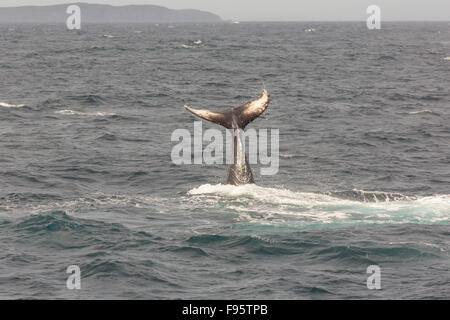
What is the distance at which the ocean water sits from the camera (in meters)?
17.8

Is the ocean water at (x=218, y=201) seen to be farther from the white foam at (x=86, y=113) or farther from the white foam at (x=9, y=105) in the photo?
the white foam at (x=9, y=105)

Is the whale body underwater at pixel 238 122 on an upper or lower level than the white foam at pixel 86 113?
upper

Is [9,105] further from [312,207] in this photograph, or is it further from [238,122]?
[312,207]

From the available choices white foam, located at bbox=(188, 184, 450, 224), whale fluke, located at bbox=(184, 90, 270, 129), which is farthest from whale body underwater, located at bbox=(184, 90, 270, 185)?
white foam, located at bbox=(188, 184, 450, 224)

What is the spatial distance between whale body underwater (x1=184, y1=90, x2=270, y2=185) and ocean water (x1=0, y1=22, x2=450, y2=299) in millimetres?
446

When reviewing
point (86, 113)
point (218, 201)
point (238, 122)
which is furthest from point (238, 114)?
point (86, 113)

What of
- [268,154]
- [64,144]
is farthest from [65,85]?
[268,154]

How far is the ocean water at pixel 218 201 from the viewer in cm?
1783

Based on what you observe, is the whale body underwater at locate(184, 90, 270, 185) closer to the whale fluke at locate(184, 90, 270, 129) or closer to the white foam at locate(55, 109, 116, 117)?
the whale fluke at locate(184, 90, 270, 129)

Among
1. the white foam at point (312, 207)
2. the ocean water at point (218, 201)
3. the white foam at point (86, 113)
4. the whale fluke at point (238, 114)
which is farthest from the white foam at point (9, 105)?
the whale fluke at point (238, 114)

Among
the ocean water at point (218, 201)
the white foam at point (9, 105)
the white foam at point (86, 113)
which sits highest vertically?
the white foam at point (9, 105)

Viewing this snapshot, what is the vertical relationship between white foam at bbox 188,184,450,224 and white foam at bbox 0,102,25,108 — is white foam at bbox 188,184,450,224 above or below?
below

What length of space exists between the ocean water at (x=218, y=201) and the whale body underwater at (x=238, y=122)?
0.45 meters

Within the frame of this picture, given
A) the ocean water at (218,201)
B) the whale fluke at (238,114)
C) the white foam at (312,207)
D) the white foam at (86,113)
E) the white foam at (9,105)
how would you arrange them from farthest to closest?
1. the white foam at (9,105)
2. the white foam at (86,113)
3. the whale fluke at (238,114)
4. the white foam at (312,207)
5. the ocean water at (218,201)
